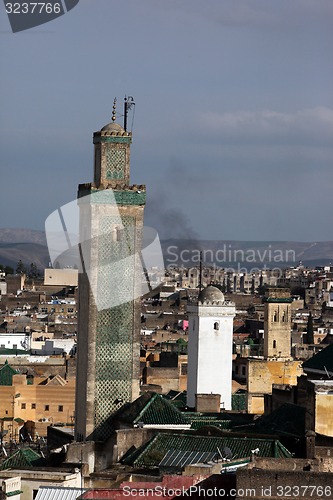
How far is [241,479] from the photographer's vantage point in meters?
A: 17.1

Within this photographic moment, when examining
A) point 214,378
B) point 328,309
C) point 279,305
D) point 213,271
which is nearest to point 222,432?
point 214,378

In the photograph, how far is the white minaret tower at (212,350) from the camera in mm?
29375

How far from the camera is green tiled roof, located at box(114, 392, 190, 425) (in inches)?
898

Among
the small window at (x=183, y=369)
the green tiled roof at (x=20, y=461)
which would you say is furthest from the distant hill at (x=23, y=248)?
the green tiled roof at (x=20, y=461)

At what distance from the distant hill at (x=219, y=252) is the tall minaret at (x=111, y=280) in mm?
27770

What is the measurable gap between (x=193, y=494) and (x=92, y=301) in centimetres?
672

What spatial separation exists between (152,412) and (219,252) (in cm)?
7111

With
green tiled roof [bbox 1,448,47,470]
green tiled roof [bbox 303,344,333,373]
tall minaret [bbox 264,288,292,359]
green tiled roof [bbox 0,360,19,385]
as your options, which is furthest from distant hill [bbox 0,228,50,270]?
green tiled roof [bbox 1,448,47,470]

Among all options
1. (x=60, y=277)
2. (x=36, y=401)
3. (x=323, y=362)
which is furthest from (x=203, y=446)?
(x=60, y=277)

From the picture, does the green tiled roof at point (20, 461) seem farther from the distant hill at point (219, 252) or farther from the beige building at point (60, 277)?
the beige building at point (60, 277)

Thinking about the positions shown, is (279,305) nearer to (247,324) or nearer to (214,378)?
(214,378)

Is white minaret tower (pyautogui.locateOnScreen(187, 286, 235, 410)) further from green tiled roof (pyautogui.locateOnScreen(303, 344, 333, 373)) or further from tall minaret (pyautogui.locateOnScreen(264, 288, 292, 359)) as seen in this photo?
tall minaret (pyautogui.locateOnScreen(264, 288, 292, 359))

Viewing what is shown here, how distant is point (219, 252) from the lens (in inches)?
3696

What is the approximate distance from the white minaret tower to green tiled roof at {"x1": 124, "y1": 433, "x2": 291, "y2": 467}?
8.26 meters
